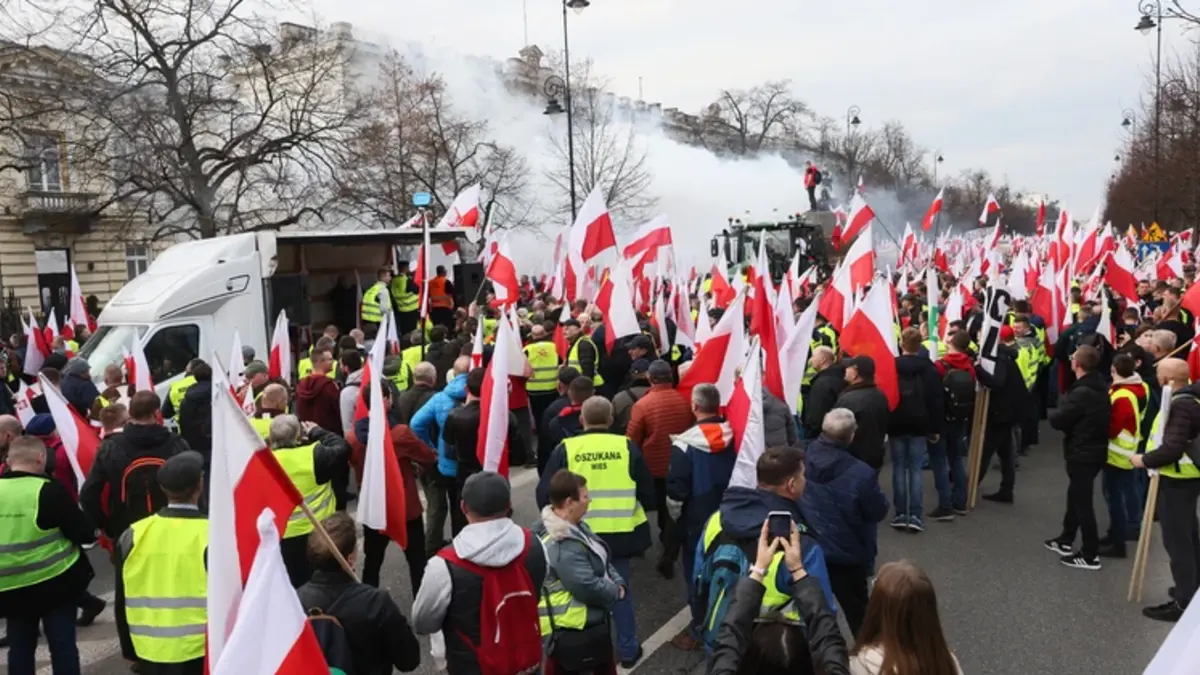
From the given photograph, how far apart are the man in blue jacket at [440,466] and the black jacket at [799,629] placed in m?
4.21

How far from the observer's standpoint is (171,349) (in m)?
11.0

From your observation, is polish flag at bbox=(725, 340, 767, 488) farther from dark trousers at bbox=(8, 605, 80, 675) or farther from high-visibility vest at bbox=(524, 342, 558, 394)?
high-visibility vest at bbox=(524, 342, 558, 394)

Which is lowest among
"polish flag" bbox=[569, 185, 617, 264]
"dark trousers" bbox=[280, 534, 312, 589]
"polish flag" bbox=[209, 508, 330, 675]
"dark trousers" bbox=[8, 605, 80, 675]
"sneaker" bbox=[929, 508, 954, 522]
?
"sneaker" bbox=[929, 508, 954, 522]

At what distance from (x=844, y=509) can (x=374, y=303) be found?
35.7ft

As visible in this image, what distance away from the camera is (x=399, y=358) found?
30.7 ft

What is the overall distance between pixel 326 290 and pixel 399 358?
25.8 ft

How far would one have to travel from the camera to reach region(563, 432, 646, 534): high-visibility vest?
5262mm

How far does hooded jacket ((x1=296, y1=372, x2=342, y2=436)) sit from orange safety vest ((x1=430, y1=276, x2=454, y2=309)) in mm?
7281

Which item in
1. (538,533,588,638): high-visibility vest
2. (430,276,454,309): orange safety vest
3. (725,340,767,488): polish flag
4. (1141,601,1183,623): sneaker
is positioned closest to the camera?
(538,533,588,638): high-visibility vest

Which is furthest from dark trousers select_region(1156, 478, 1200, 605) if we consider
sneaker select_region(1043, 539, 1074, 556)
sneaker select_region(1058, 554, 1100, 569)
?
sneaker select_region(1043, 539, 1074, 556)

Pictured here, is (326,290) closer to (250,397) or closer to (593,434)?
(250,397)

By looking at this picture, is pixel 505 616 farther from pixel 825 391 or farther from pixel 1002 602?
pixel 825 391

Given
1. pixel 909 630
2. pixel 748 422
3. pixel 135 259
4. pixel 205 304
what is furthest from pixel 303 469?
pixel 135 259

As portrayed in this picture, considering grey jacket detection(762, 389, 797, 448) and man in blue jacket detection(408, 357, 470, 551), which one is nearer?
grey jacket detection(762, 389, 797, 448)
